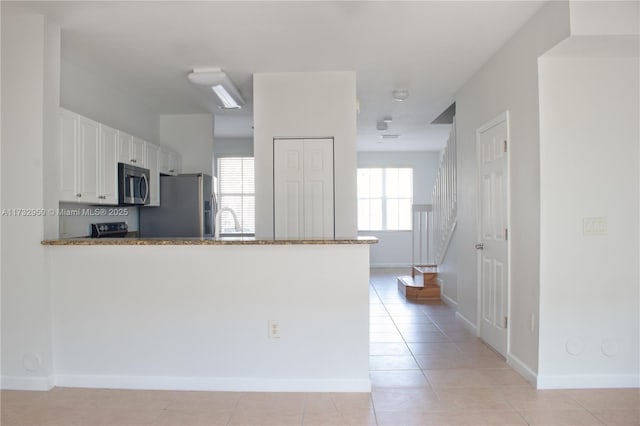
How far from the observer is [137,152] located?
4316mm

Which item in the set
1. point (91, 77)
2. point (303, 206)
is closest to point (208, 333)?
point (303, 206)

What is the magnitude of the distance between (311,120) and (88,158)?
205 cm

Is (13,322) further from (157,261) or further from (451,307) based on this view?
(451,307)

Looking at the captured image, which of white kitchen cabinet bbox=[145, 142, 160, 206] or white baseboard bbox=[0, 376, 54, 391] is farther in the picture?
white kitchen cabinet bbox=[145, 142, 160, 206]

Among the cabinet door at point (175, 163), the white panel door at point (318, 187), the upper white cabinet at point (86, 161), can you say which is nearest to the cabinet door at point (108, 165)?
the upper white cabinet at point (86, 161)

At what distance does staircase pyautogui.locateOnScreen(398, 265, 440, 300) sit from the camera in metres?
5.75

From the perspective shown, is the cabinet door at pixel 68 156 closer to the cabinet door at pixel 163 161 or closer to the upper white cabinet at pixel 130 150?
the upper white cabinet at pixel 130 150

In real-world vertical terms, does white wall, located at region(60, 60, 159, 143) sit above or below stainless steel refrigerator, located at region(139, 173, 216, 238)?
above

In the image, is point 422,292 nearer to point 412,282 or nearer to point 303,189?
point 412,282

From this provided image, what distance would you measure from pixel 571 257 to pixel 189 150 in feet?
15.1

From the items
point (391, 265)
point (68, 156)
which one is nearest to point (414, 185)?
point (391, 265)

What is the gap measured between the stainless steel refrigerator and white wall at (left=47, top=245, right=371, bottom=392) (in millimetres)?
2084

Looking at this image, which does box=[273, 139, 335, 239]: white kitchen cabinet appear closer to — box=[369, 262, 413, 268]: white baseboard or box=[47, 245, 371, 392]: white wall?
box=[47, 245, 371, 392]: white wall

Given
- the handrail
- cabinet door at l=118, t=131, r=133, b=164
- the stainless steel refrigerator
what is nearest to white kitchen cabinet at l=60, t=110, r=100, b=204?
cabinet door at l=118, t=131, r=133, b=164
